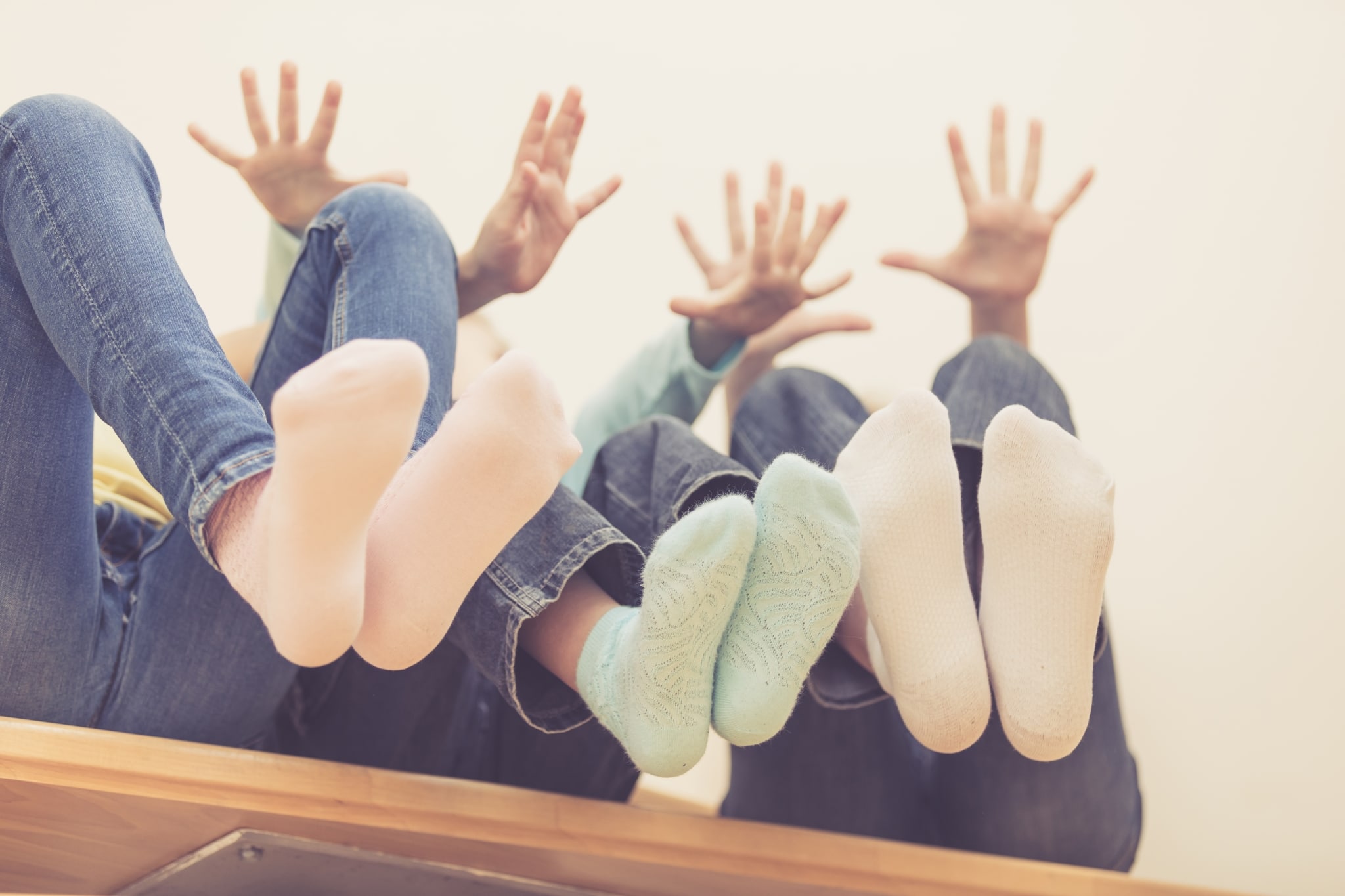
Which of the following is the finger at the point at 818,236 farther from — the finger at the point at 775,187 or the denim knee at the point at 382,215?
the denim knee at the point at 382,215

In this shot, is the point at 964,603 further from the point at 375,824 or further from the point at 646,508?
the point at 375,824

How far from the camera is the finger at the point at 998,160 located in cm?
103

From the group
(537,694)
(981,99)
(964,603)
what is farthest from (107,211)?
(981,99)

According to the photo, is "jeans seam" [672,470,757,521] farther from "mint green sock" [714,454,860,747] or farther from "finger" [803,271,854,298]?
"finger" [803,271,854,298]

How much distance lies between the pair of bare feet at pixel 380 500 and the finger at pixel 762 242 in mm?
507

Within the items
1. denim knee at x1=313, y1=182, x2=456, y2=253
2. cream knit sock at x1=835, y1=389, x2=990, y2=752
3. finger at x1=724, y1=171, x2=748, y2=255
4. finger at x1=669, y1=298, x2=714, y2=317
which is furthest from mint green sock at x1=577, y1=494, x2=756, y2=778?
finger at x1=724, y1=171, x2=748, y2=255

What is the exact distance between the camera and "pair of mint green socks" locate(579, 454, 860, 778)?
1.68 ft

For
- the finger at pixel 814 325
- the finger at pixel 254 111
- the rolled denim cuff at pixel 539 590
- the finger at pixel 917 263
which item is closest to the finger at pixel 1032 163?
the finger at pixel 917 263

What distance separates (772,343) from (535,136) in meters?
0.42

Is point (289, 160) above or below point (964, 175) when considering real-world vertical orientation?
below

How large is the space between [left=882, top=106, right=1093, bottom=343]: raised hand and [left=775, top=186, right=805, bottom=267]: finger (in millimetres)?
Answer: 102

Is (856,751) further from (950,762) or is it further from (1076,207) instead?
(1076,207)

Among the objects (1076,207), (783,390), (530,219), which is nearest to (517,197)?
(530,219)

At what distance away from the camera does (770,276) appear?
978 mm
